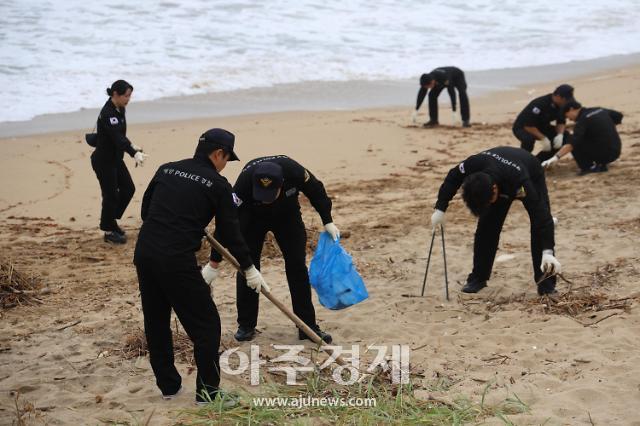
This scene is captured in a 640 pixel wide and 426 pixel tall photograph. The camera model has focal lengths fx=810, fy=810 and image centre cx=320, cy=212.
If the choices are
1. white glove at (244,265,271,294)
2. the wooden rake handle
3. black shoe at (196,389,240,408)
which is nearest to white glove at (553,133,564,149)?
the wooden rake handle

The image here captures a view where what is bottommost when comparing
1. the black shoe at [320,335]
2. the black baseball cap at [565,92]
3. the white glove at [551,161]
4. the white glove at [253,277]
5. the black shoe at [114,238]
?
the black shoe at [320,335]

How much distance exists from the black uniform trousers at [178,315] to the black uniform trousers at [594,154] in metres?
6.50

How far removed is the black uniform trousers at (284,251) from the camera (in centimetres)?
564

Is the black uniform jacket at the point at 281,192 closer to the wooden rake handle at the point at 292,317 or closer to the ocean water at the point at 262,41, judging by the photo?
the wooden rake handle at the point at 292,317

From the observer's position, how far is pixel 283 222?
5668 mm

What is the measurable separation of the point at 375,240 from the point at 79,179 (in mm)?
4167

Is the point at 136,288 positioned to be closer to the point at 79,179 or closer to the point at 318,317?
the point at 318,317

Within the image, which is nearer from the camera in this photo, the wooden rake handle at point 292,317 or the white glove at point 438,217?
the wooden rake handle at point 292,317

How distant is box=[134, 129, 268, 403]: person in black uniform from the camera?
4504mm

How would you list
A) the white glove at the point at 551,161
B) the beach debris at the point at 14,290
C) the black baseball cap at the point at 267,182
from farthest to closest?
the white glove at the point at 551,161, the beach debris at the point at 14,290, the black baseball cap at the point at 267,182

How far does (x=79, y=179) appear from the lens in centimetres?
1016

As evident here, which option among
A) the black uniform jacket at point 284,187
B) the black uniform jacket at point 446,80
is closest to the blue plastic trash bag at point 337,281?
the black uniform jacket at point 284,187

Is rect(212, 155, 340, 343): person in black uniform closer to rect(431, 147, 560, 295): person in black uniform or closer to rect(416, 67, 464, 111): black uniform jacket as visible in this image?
rect(431, 147, 560, 295): person in black uniform

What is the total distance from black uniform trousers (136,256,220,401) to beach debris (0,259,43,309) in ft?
7.37
